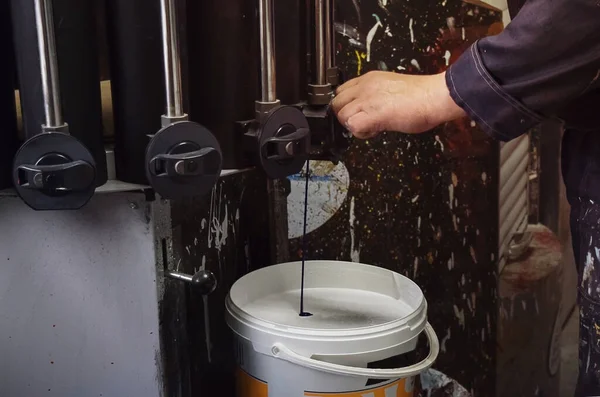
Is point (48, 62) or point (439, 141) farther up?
point (48, 62)

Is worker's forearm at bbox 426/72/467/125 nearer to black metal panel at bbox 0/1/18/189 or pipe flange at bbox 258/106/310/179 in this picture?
pipe flange at bbox 258/106/310/179

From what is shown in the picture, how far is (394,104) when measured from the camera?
35.7 inches

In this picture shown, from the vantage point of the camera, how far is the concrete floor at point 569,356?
194cm

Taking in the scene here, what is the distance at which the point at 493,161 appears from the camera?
150cm

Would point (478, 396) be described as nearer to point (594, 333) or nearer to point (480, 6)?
point (594, 333)

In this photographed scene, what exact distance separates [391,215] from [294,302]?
0.36 metres

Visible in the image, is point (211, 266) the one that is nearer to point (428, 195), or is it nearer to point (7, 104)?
point (7, 104)

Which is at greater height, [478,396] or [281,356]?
[281,356]

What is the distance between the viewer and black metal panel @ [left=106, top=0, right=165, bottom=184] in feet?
2.59

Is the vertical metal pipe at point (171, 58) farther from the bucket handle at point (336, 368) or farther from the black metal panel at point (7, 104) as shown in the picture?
the bucket handle at point (336, 368)

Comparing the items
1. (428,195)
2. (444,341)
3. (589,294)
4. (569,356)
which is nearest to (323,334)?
(589,294)

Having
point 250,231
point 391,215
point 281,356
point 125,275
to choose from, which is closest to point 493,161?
point 391,215

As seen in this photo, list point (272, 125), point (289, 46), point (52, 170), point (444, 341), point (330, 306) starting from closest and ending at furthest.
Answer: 1. point (52, 170)
2. point (272, 125)
3. point (289, 46)
4. point (330, 306)
5. point (444, 341)

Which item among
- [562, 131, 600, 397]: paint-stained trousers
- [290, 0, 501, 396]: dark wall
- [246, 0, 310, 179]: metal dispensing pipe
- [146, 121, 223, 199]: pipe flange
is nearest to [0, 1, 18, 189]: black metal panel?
[146, 121, 223, 199]: pipe flange
